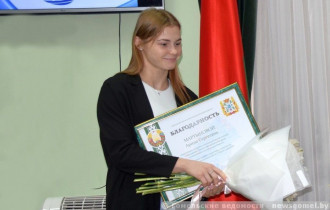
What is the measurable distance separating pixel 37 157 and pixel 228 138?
4.70ft

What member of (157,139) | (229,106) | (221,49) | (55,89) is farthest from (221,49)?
(55,89)

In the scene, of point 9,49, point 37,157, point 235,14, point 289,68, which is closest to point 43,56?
point 9,49

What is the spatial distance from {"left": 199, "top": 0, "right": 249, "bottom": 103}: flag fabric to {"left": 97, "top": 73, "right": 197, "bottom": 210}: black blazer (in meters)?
0.48

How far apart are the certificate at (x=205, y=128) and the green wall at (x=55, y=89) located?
1064 mm

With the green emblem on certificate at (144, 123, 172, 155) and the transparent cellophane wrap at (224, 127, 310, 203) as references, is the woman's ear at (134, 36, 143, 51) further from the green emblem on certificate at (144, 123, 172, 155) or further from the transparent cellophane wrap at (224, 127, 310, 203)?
the transparent cellophane wrap at (224, 127, 310, 203)

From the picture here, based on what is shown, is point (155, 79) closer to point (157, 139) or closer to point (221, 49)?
point (157, 139)

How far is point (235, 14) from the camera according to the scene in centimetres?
210

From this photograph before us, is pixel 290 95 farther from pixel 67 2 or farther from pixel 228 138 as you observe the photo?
pixel 67 2

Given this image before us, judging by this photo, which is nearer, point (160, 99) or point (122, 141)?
point (122, 141)

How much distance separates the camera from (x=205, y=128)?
1589 millimetres

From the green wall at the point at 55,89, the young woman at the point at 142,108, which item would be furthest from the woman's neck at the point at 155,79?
the green wall at the point at 55,89

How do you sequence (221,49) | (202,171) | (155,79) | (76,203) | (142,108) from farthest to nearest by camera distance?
(76,203) < (221,49) < (155,79) < (142,108) < (202,171)

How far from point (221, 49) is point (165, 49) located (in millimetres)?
444

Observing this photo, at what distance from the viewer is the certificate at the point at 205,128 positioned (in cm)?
158
